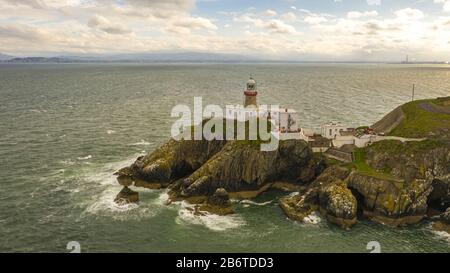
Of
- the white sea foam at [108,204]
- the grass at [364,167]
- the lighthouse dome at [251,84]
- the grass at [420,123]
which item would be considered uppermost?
the lighthouse dome at [251,84]

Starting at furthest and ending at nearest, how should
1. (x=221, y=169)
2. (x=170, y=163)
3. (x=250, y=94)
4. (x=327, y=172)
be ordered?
1. (x=250, y=94)
2. (x=170, y=163)
3. (x=327, y=172)
4. (x=221, y=169)

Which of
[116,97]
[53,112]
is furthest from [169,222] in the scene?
[116,97]

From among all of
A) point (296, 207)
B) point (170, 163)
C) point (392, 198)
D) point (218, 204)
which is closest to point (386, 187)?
point (392, 198)

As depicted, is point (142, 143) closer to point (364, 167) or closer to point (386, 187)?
point (364, 167)

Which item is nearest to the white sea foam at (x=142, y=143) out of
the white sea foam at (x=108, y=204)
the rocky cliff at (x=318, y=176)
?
the white sea foam at (x=108, y=204)

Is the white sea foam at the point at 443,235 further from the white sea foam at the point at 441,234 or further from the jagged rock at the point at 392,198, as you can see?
the jagged rock at the point at 392,198

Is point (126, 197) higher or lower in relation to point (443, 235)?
higher

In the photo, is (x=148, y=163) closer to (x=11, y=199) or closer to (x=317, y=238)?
(x=11, y=199)

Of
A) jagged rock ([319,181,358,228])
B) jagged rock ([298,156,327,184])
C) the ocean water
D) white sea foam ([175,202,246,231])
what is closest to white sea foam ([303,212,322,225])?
the ocean water
